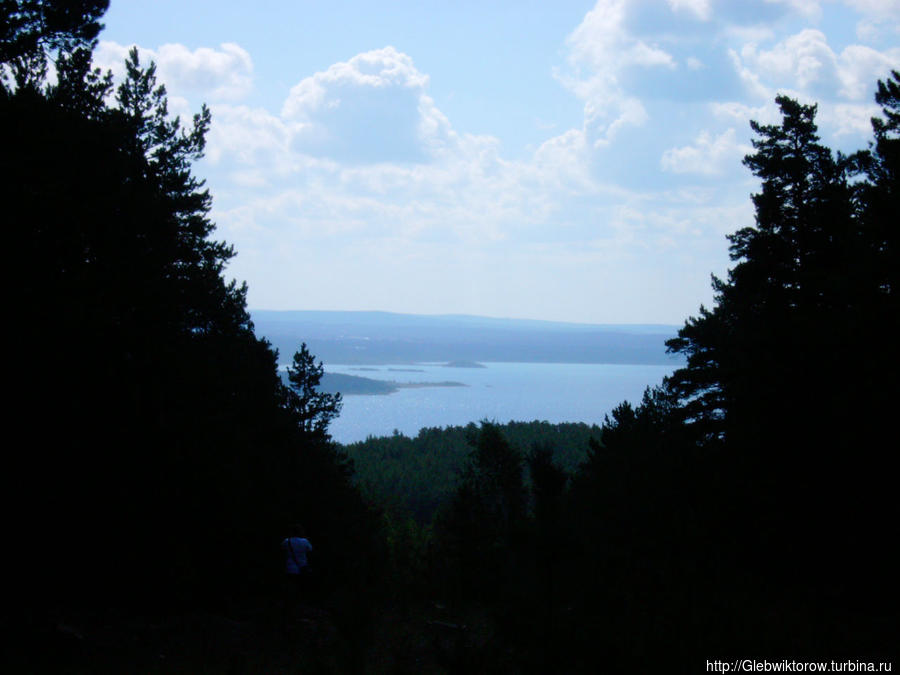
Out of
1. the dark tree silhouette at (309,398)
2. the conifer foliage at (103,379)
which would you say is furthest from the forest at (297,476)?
the dark tree silhouette at (309,398)

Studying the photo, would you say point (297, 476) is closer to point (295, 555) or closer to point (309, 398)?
point (295, 555)

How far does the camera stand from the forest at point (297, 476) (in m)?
9.10

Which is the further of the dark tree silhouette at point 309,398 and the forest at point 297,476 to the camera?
the dark tree silhouette at point 309,398

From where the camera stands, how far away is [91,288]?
13883 millimetres

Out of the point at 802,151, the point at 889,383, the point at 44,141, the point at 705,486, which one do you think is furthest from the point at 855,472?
the point at 44,141

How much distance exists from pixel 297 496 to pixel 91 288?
386 inches

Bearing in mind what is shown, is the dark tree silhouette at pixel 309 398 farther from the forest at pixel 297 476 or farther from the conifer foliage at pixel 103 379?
the conifer foliage at pixel 103 379

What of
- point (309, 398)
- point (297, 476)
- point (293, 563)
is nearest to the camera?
point (293, 563)

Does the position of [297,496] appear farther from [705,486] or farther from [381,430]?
[381,430]

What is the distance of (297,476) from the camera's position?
22.7 meters

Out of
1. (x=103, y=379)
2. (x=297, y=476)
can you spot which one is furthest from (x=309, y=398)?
(x=103, y=379)

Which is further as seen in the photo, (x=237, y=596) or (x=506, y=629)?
(x=237, y=596)

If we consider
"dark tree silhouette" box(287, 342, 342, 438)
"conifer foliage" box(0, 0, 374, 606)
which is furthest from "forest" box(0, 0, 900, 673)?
"dark tree silhouette" box(287, 342, 342, 438)

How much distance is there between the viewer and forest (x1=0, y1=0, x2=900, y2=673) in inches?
358
